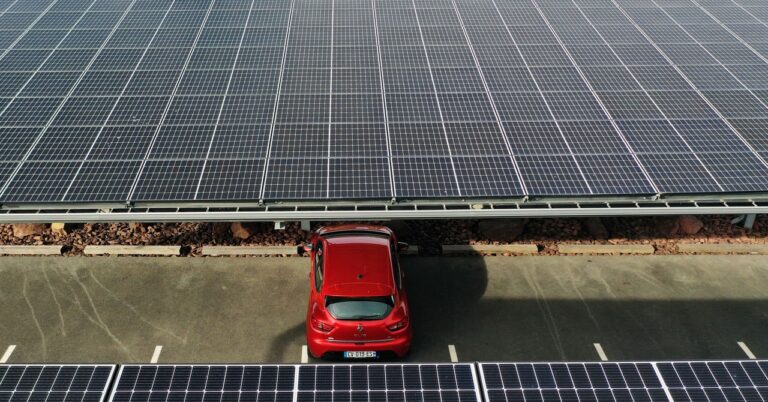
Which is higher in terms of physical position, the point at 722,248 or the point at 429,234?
the point at 722,248

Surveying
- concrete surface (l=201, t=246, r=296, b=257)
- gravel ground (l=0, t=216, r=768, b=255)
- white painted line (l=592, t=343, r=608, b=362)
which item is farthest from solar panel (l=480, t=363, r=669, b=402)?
concrete surface (l=201, t=246, r=296, b=257)

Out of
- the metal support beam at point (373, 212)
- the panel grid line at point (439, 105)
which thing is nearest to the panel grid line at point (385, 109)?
the metal support beam at point (373, 212)

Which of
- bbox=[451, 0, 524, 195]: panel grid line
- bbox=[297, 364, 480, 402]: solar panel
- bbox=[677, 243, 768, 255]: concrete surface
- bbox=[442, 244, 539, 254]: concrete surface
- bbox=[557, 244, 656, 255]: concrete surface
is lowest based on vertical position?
bbox=[442, 244, 539, 254]: concrete surface

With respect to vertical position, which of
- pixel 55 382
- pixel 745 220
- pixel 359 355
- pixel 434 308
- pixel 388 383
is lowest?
pixel 434 308

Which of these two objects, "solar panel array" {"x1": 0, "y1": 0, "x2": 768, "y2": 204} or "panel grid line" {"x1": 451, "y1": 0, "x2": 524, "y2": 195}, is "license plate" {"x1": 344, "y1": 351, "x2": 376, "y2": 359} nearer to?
"solar panel array" {"x1": 0, "y1": 0, "x2": 768, "y2": 204}

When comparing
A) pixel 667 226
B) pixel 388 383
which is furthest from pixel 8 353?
pixel 667 226

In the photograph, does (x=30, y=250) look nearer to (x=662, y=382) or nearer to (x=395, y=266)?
(x=395, y=266)

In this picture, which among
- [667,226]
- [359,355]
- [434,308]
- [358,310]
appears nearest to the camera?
[358,310]
